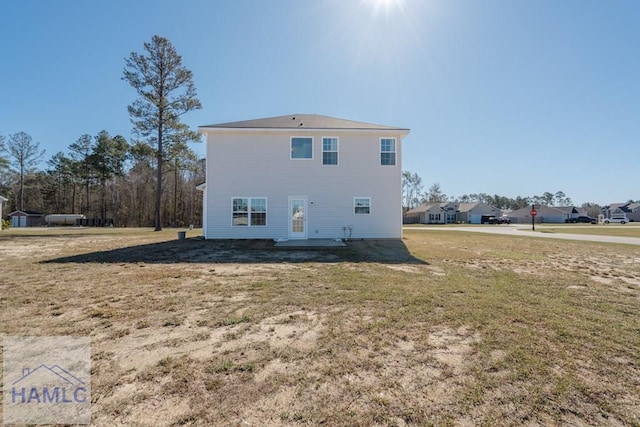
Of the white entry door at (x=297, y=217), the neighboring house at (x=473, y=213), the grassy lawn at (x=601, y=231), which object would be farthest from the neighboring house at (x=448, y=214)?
the white entry door at (x=297, y=217)

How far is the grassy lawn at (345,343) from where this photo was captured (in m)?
2.05

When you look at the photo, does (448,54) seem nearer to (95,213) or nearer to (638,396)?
(638,396)

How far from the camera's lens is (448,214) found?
185 ft

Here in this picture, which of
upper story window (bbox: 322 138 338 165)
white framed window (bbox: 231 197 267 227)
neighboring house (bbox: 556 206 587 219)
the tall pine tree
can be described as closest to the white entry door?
white framed window (bbox: 231 197 267 227)

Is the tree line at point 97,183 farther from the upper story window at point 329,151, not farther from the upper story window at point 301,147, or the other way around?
the upper story window at point 329,151

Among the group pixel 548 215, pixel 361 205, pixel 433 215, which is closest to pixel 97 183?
pixel 361 205

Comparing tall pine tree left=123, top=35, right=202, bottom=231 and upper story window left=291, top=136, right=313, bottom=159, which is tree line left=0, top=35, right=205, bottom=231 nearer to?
tall pine tree left=123, top=35, right=202, bottom=231

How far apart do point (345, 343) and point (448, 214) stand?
59091mm

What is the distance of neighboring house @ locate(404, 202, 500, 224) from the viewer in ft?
180

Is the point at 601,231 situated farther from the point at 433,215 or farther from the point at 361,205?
the point at 433,215

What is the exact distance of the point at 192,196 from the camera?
1609 inches

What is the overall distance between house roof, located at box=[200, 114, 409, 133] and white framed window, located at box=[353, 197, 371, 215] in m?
3.60

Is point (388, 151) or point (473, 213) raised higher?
point (388, 151)

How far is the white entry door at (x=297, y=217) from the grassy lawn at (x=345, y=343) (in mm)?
7401
